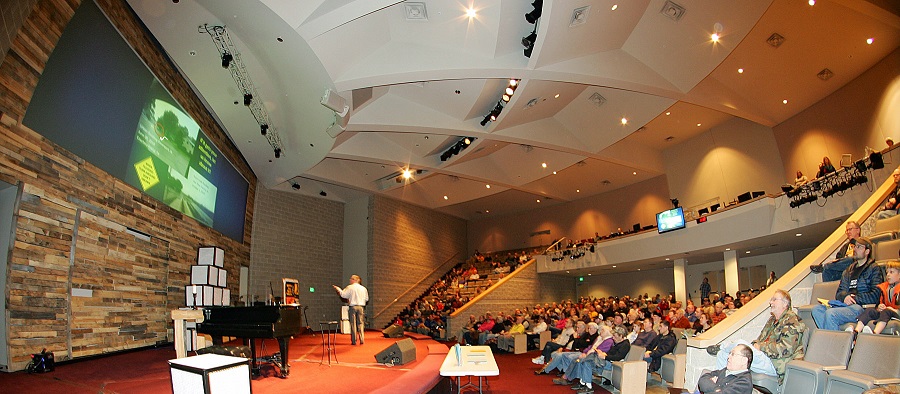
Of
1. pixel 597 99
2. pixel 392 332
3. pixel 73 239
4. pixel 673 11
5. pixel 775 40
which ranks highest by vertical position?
pixel 673 11

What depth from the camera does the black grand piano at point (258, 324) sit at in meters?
5.79

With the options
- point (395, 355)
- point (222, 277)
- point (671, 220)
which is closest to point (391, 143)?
point (222, 277)

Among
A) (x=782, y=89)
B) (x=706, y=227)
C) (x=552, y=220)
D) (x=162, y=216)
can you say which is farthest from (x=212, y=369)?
(x=552, y=220)

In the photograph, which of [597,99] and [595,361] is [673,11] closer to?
[597,99]

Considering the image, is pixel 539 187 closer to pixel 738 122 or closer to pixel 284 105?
pixel 738 122

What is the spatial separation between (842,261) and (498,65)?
6294 millimetres

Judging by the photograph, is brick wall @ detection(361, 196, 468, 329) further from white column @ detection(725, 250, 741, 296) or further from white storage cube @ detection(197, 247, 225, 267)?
white column @ detection(725, 250, 741, 296)

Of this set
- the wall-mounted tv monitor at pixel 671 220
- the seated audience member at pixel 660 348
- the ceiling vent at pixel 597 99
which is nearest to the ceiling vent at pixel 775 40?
the ceiling vent at pixel 597 99

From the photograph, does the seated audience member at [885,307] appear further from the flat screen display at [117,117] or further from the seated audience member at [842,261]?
the flat screen display at [117,117]

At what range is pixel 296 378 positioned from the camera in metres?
5.96

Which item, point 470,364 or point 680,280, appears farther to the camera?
point 680,280

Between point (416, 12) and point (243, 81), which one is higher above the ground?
point (416, 12)

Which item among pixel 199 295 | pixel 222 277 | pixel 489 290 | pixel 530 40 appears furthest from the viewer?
pixel 489 290

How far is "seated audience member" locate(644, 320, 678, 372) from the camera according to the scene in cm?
691
